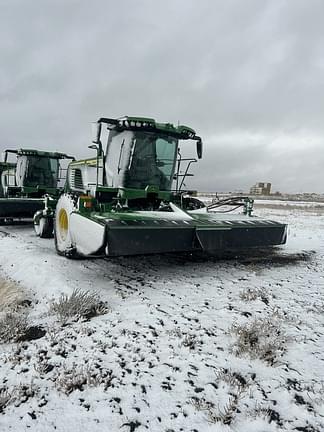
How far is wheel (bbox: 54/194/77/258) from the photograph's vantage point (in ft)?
17.0

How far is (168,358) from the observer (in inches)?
94.9

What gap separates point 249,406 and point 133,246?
238 cm

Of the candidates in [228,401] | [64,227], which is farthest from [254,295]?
[64,227]

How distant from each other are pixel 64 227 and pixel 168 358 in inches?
149

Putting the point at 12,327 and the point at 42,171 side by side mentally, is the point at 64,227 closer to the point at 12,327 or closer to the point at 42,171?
the point at 12,327

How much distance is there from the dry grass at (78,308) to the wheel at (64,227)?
1949mm

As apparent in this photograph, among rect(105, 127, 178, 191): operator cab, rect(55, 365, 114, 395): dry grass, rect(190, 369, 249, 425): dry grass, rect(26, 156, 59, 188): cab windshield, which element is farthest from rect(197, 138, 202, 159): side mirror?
rect(26, 156, 59, 188): cab windshield

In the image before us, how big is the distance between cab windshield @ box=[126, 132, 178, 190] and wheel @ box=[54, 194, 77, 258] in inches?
54.1

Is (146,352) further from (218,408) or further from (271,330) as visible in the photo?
(271,330)

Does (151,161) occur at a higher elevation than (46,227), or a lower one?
higher

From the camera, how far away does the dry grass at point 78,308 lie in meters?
3.06

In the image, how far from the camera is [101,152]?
6145 mm

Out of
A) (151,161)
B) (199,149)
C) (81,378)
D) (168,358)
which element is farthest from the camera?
(199,149)

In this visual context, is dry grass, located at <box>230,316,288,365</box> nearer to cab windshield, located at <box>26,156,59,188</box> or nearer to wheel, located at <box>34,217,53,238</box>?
wheel, located at <box>34,217,53,238</box>
